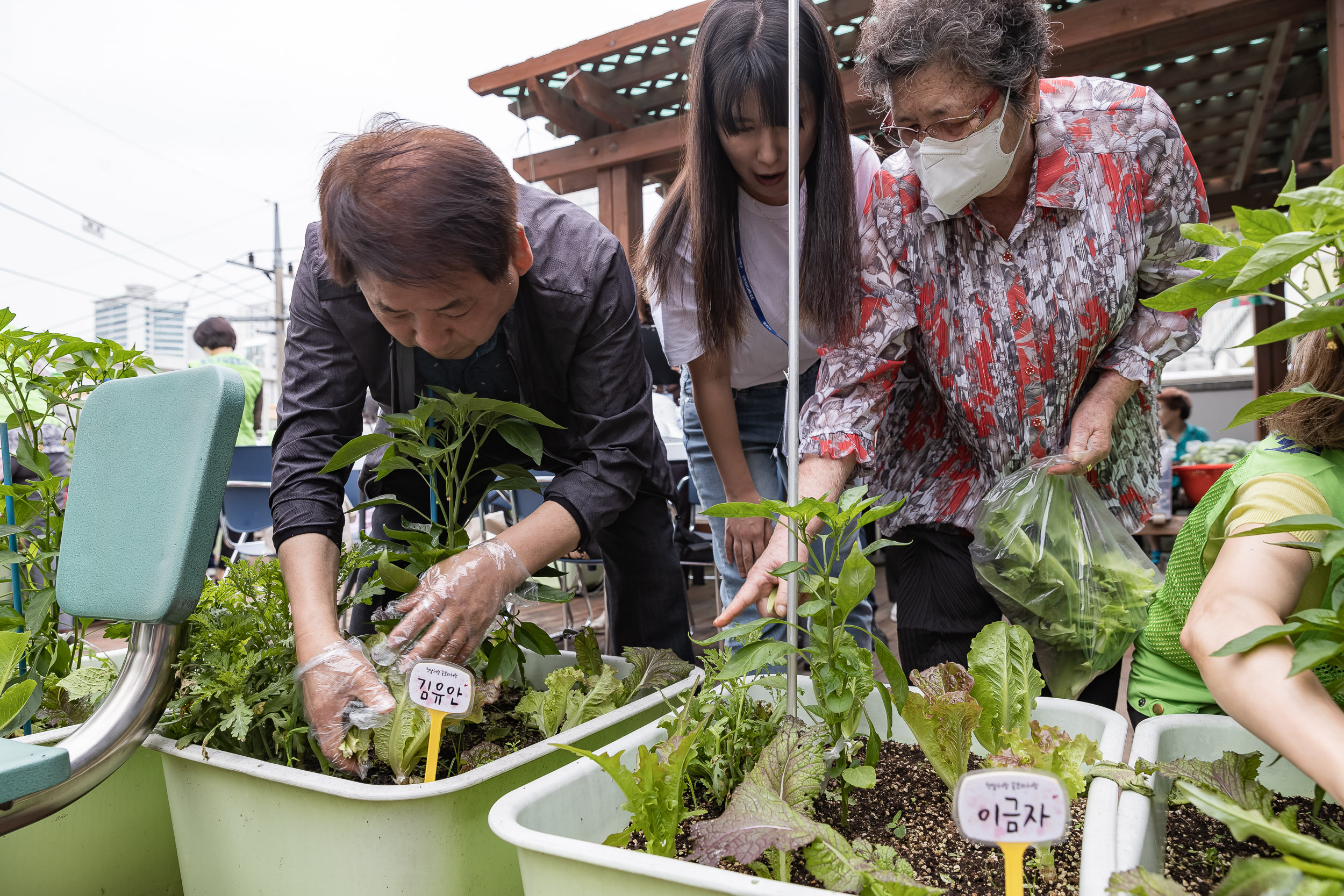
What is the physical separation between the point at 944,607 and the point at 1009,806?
2.12 feet

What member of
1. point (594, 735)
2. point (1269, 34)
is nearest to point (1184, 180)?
point (594, 735)

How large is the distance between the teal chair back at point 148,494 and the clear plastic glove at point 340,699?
0.14m

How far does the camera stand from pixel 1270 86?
3.23 m

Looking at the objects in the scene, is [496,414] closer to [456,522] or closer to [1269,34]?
[456,522]

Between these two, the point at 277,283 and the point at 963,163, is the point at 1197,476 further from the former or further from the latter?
the point at 277,283

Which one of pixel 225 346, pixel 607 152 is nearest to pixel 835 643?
pixel 607 152

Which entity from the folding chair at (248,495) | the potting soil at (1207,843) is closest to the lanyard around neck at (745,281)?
the potting soil at (1207,843)

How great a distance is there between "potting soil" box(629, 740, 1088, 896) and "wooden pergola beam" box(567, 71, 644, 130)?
2.78 metres

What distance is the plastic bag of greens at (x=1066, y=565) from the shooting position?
0.98 meters

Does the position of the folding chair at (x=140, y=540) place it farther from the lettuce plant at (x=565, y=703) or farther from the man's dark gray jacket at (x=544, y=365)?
the lettuce plant at (x=565, y=703)

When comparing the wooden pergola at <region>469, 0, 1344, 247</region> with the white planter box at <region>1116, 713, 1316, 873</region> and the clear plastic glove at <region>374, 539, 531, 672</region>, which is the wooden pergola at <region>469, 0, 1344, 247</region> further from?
the white planter box at <region>1116, 713, 1316, 873</region>

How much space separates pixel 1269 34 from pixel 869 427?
292 cm

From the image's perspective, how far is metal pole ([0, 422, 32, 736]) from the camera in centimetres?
108

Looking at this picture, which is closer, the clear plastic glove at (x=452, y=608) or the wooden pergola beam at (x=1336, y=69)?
the clear plastic glove at (x=452, y=608)
